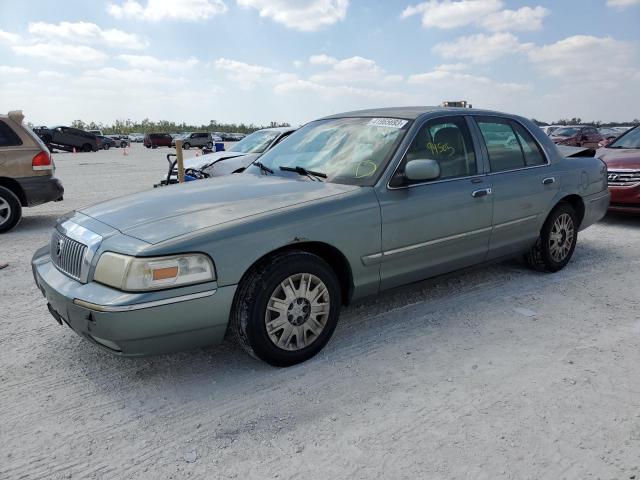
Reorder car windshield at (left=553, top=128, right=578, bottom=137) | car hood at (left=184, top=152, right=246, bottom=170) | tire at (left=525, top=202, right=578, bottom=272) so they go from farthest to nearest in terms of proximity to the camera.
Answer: car windshield at (left=553, top=128, right=578, bottom=137) → car hood at (left=184, top=152, right=246, bottom=170) → tire at (left=525, top=202, right=578, bottom=272)

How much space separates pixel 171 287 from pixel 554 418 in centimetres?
207

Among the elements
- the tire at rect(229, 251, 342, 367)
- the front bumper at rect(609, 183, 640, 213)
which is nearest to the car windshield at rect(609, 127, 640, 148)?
the front bumper at rect(609, 183, 640, 213)

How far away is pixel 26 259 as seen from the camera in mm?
5789

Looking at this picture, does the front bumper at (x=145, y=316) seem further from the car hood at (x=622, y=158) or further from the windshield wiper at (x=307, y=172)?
the car hood at (x=622, y=158)

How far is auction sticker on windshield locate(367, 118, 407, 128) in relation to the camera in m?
3.93

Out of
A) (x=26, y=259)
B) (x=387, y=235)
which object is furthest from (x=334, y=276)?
(x=26, y=259)

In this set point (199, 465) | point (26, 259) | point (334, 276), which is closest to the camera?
point (199, 465)

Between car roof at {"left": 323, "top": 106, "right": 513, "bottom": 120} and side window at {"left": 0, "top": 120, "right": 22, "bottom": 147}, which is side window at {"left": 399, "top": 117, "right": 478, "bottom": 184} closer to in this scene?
car roof at {"left": 323, "top": 106, "right": 513, "bottom": 120}

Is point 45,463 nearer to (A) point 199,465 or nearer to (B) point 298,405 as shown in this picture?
(A) point 199,465

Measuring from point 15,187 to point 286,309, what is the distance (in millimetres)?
6194

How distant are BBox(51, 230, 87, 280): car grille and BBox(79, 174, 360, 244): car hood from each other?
0.72ft

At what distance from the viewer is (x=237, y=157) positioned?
29.7 ft

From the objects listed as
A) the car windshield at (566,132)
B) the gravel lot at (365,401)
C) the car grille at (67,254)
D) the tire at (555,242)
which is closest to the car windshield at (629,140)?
the tire at (555,242)

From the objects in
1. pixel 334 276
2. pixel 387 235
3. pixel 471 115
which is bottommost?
pixel 334 276
